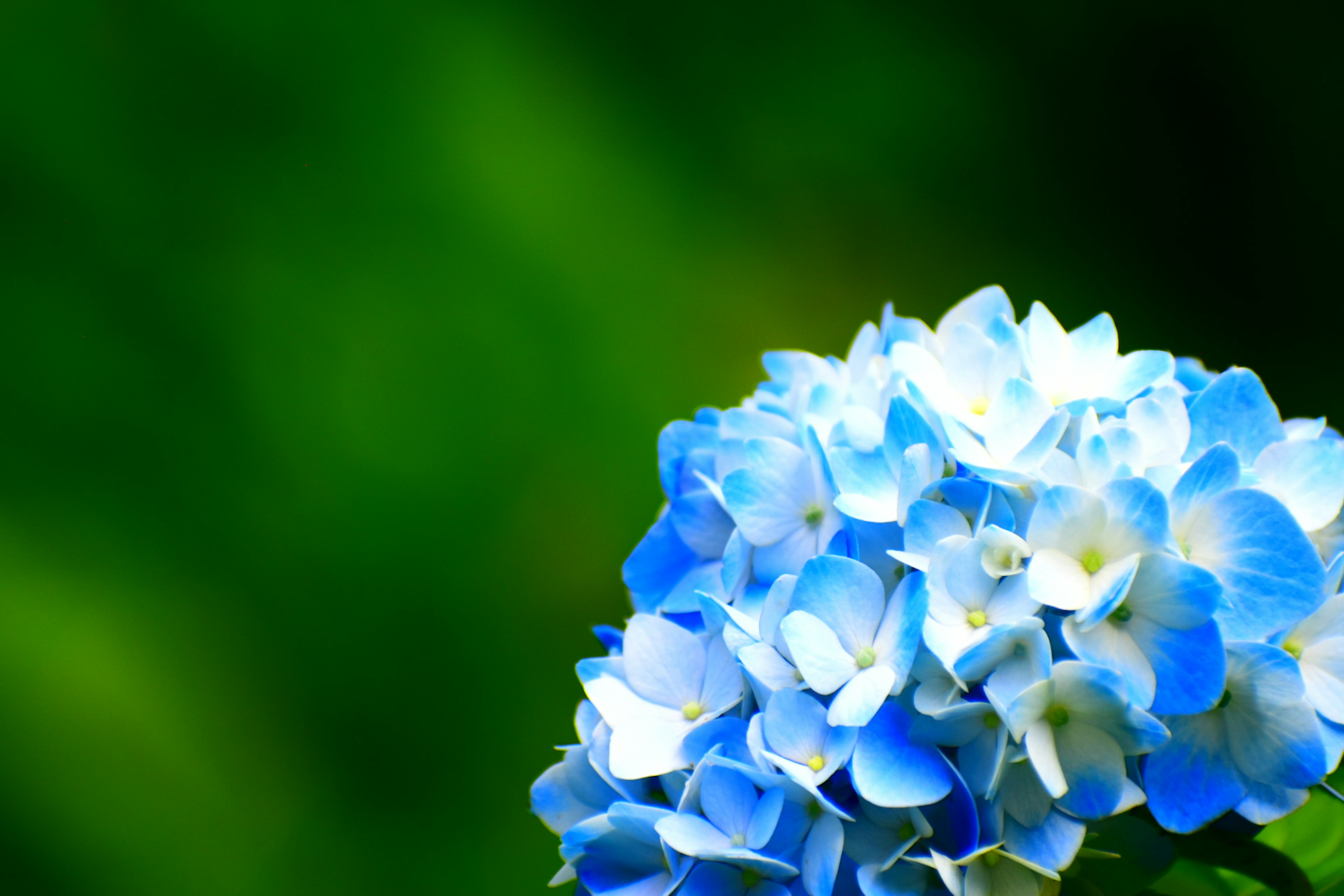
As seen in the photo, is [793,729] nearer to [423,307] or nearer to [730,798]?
[730,798]

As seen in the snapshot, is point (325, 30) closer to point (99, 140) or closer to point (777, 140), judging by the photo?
point (99, 140)

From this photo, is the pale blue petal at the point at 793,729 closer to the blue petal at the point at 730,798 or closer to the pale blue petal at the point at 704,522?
the blue petal at the point at 730,798

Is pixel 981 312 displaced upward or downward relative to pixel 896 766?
upward

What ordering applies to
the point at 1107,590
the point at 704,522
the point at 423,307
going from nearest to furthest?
the point at 1107,590 < the point at 704,522 < the point at 423,307

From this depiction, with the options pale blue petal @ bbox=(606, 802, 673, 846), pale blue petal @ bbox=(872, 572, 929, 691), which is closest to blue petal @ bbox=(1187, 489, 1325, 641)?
pale blue petal @ bbox=(872, 572, 929, 691)

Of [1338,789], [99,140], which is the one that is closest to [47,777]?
[99,140]

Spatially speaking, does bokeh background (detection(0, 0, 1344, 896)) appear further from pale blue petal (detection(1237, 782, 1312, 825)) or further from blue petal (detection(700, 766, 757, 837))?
blue petal (detection(700, 766, 757, 837))

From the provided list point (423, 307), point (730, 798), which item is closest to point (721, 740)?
point (730, 798)
